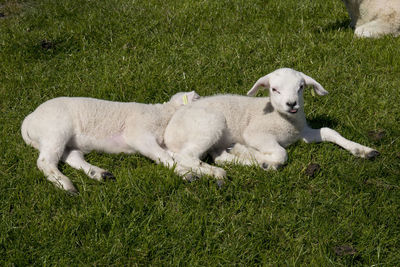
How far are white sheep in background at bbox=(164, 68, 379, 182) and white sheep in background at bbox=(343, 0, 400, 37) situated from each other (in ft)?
9.77

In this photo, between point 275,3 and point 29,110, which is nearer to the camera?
point 29,110

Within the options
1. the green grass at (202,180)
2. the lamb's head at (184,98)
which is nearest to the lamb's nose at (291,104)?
the green grass at (202,180)

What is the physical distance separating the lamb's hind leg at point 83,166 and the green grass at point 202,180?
0.08 m

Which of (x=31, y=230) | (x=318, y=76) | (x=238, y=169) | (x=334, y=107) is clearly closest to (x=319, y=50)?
(x=318, y=76)

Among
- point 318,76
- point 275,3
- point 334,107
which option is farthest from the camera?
point 275,3

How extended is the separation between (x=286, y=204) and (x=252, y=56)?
327cm

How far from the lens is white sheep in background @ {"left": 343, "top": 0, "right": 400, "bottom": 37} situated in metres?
6.88

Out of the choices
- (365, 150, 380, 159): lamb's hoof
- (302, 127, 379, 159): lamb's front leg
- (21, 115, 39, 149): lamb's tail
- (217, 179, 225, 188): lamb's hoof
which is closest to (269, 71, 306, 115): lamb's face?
(302, 127, 379, 159): lamb's front leg

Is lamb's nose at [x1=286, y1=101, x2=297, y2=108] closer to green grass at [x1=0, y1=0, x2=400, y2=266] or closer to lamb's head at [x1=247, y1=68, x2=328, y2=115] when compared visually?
lamb's head at [x1=247, y1=68, x2=328, y2=115]

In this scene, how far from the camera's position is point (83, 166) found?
427 cm

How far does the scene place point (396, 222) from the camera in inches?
133

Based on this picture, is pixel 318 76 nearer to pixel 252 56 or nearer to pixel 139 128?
pixel 252 56

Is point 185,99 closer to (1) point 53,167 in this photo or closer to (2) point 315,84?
(2) point 315,84

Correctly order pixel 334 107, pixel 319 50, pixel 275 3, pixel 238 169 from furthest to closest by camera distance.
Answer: pixel 275 3 < pixel 319 50 < pixel 334 107 < pixel 238 169
